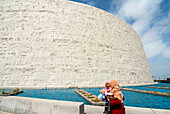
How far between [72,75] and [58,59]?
6.22 ft

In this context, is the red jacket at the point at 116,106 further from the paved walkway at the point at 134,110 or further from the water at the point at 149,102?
the water at the point at 149,102

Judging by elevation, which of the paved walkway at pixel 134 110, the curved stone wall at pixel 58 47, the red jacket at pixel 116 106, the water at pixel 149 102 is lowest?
the water at pixel 149 102

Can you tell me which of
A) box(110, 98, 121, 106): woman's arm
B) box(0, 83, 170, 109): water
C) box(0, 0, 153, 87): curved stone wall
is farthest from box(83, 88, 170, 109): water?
box(0, 0, 153, 87): curved stone wall

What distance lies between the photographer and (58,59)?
1002cm

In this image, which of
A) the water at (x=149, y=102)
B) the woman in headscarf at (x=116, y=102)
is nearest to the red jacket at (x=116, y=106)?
the woman in headscarf at (x=116, y=102)

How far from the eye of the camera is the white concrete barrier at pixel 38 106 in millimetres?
2486

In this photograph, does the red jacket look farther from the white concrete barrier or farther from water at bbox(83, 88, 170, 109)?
water at bbox(83, 88, 170, 109)

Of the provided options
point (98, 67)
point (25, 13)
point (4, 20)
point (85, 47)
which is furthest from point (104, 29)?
point (4, 20)

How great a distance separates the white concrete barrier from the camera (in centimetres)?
249

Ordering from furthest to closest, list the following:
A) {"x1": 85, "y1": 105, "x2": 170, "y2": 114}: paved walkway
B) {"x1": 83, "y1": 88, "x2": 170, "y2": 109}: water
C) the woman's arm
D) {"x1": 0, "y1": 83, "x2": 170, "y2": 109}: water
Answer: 1. {"x1": 0, "y1": 83, "x2": 170, "y2": 109}: water
2. {"x1": 83, "y1": 88, "x2": 170, "y2": 109}: water
3. {"x1": 85, "y1": 105, "x2": 170, "y2": 114}: paved walkway
4. the woman's arm

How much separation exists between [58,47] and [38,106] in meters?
7.92

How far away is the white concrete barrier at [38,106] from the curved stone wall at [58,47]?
19.2 ft

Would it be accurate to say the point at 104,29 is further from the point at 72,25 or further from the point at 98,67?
the point at 98,67

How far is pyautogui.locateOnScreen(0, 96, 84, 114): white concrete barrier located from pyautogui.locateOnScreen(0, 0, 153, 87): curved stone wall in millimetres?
5866
